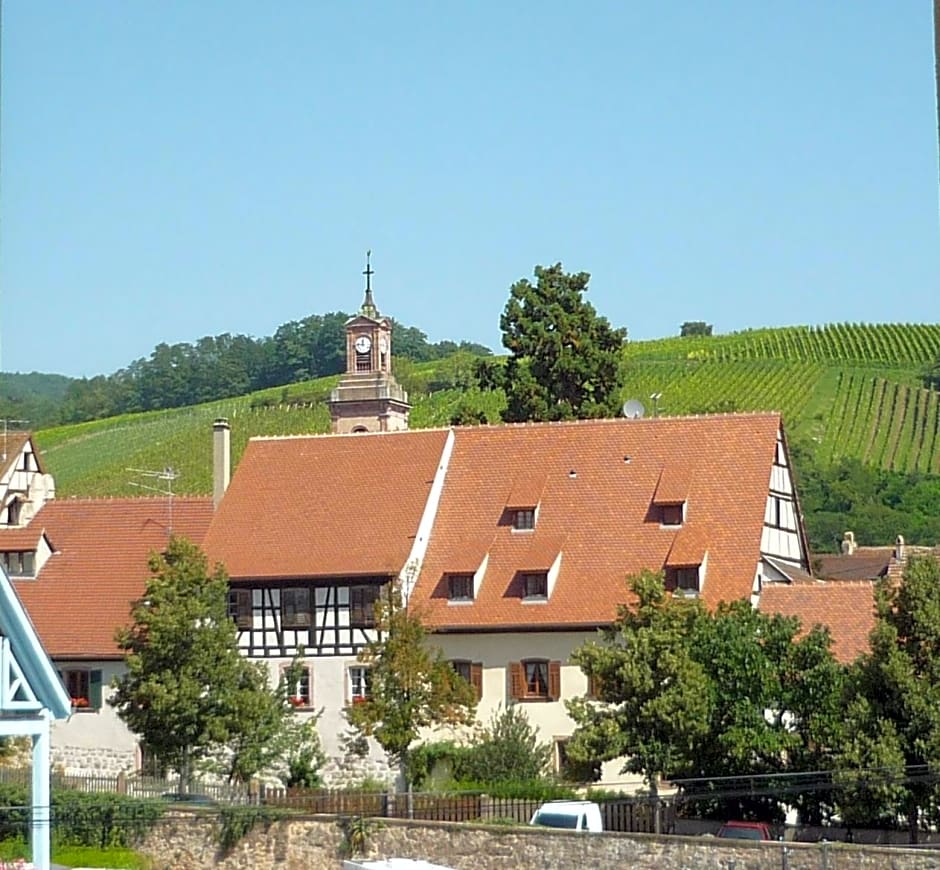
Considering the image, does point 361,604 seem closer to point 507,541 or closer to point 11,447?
point 507,541

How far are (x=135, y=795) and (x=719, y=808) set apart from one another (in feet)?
32.6

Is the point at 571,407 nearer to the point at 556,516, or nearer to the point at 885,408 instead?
the point at 556,516

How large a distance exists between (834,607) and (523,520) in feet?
24.4

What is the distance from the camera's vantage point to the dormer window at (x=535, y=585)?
1682 inches

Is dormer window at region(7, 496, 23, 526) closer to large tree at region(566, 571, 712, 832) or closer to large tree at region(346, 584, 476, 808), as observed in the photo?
large tree at region(346, 584, 476, 808)

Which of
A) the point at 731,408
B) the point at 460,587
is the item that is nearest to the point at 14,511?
the point at 460,587

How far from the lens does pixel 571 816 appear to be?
108 ft

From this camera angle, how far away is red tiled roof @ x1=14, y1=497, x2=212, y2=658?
4519 centimetres

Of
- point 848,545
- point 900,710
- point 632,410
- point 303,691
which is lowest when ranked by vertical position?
point 900,710

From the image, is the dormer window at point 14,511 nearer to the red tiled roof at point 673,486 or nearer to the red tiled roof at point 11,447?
the red tiled roof at point 11,447

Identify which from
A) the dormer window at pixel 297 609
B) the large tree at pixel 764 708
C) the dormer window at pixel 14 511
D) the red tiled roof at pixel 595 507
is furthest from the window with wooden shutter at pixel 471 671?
the dormer window at pixel 14 511

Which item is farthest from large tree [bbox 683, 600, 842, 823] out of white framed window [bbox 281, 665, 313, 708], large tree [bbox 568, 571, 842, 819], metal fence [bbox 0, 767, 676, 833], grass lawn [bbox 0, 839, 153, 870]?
white framed window [bbox 281, 665, 313, 708]

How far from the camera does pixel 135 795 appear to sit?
118 feet

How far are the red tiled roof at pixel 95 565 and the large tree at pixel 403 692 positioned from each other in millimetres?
6890
